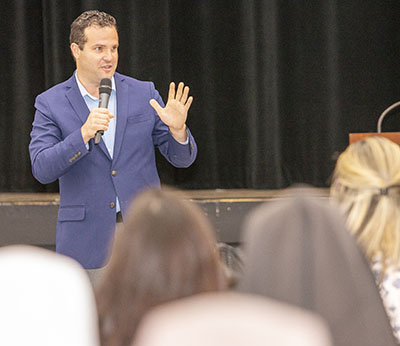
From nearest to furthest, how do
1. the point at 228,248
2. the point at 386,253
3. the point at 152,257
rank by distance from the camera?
the point at 152,257 < the point at 386,253 < the point at 228,248

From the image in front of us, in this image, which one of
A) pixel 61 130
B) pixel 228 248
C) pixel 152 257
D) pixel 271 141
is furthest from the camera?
pixel 271 141

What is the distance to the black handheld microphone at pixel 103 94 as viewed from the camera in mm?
2521

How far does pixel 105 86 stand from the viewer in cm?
265

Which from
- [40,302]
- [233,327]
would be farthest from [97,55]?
[233,327]

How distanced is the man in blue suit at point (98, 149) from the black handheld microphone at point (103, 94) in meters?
0.08

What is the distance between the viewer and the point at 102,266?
9.04ft

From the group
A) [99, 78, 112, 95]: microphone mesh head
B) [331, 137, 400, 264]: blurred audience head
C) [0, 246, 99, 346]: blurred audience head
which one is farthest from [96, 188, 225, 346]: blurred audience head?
[99, 78, 112, 95]: microphone mesh head

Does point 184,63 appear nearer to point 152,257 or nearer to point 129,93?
point 129,93

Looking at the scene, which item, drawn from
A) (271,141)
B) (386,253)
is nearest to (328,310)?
(386,253)

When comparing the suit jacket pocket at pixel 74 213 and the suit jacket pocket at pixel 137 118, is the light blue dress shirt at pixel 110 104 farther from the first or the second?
the suit jacket pocket at pixel 74 213

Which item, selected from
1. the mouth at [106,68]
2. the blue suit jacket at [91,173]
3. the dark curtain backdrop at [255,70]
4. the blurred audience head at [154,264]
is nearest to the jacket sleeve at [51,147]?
the blue suit jacket at [91,173]

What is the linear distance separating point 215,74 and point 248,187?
0.88m

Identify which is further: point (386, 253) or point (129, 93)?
point (129, 93)

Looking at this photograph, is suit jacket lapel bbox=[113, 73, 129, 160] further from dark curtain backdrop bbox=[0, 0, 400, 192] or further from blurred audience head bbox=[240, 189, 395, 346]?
dark curtain backdrop bbox=[0, 0, 400, 192]
